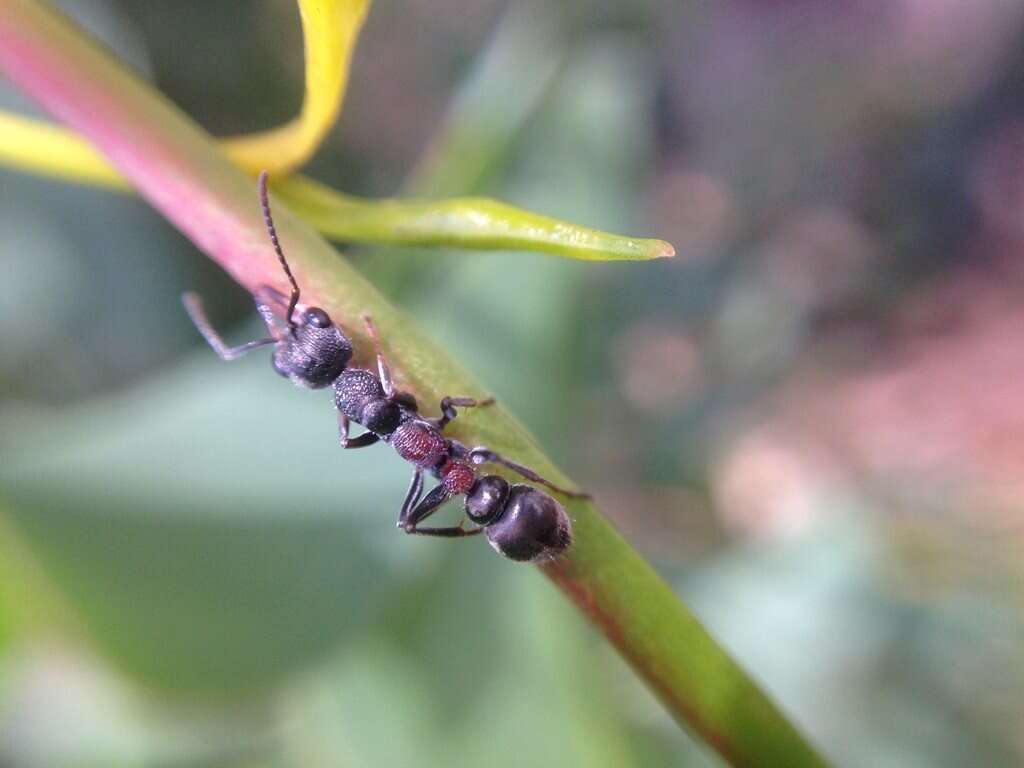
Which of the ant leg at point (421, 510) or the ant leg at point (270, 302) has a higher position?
the ant leg at point (270, 302)

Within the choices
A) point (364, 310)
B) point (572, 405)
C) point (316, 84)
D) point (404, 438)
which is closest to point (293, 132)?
point (316, 84)

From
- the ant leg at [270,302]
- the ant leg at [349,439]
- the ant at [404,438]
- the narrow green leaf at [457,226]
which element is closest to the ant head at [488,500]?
the ant at [404,438]

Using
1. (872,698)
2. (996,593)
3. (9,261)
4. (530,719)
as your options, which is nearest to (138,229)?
(9,261)

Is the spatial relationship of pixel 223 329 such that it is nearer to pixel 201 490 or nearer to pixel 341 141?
pixel 341 141

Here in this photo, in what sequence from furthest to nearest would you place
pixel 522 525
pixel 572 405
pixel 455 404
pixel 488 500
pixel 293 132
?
pixel 572 405
pixel 488 500
pixel 522 525
pixel 293 132
pixel 455 404

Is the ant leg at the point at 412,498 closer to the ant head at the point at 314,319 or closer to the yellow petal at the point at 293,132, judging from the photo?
→ the ant head at the point at 314,319

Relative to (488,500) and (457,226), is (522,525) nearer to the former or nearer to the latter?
(488,500)
